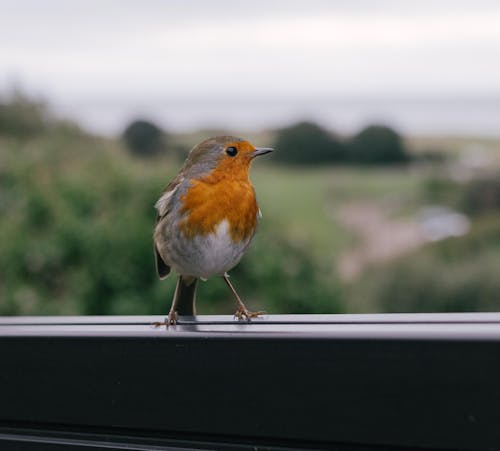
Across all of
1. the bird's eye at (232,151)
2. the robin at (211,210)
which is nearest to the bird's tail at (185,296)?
the robin at (211,210)

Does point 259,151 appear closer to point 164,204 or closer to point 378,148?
point 164,204

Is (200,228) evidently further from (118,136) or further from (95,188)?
(118,136)

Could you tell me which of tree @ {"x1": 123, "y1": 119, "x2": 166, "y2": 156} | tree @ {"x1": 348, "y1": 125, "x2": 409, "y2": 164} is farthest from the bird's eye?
tree @ {"x1": 348, "y1": 125, "x2": 409, "y2": 164}

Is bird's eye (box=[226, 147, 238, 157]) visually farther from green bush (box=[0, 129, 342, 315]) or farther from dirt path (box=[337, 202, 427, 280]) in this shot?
dirt path (box=[337, 202, 427, 280])

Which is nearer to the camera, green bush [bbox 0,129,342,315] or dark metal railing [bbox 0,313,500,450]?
dark metal railing [bbox 0,313,500,450]

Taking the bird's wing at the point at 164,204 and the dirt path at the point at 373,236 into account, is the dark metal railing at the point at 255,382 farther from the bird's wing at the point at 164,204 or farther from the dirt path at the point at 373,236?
the dirt path at the point at 373,236

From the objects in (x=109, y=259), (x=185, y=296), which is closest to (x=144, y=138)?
(x=109, y=259)

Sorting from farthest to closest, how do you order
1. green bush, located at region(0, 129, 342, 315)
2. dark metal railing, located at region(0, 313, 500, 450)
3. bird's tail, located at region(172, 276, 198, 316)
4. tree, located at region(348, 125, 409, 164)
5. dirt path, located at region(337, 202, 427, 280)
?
1. tree, located at region(348, 125, 409, 164)
2. dirt path, located at region(337, 202, 427, 280)
3. green bush, located at region(0, 129, 342, 315)
4. bird's tail, located at region(172, 276, 198, 316)
5. dark metal railing, located at region(0, 313, 500, 450)

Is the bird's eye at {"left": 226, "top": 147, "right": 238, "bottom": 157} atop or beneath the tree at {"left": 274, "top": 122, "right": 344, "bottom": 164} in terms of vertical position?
beneath

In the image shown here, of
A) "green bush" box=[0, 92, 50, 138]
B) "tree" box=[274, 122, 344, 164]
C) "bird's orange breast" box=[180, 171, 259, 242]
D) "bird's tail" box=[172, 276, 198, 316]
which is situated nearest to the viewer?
"bird's orange breast" box=[180, 171, 259, 242]
